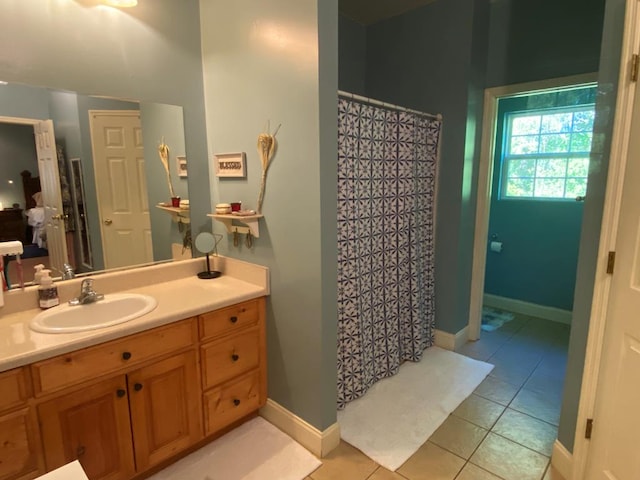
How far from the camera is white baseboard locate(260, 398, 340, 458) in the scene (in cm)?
190

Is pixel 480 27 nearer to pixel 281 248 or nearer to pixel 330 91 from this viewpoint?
pixel 330 91

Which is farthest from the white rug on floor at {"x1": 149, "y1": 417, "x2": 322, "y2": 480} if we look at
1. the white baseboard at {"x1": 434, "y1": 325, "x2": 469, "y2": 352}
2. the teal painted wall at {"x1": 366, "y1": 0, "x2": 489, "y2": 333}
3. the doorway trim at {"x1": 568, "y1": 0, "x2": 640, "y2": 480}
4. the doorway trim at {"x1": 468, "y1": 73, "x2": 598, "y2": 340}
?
the doorway trim at {"x1": 468, "y1": 73, "x2": 598, "y2": 340}

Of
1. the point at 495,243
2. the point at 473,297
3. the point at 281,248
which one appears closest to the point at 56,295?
the point at 281,248

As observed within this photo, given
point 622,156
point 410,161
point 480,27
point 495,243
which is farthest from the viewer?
point 495,243

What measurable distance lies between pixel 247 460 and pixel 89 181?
1680 millimetres

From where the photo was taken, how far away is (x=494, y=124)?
2.95 metres

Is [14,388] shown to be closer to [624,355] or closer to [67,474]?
[67,474]

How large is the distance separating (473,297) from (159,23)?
3.07 m

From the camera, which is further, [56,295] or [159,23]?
[159,23]

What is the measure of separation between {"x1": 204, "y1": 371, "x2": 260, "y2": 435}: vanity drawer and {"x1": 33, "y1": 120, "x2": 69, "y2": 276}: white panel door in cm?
102

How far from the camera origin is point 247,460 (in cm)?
186

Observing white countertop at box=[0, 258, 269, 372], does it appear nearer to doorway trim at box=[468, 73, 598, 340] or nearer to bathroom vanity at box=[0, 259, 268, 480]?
bathroom vanity at box=[0, 259, 268, 480]

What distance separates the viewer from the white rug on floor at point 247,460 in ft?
5.80

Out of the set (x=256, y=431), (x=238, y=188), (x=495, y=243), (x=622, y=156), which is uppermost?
(x=622, y=156)
